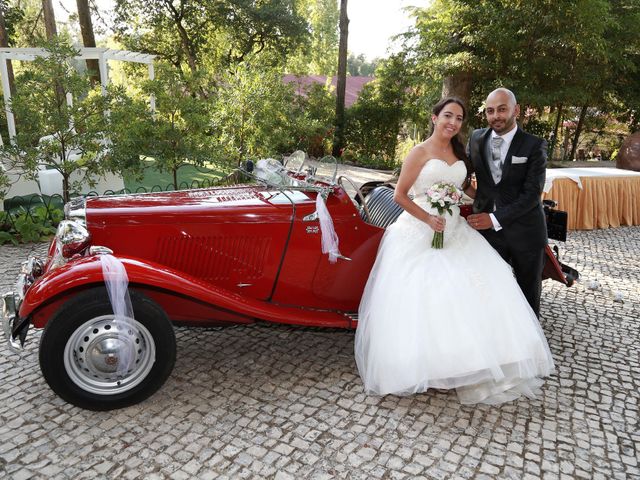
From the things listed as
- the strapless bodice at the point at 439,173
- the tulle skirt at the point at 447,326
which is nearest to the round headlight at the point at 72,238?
the tulle skirt at the point at 447,326

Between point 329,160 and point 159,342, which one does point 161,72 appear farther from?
point 159,342

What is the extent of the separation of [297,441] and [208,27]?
19.7 metres

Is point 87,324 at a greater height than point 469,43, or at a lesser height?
lesser

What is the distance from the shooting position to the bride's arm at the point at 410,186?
3.39 metres

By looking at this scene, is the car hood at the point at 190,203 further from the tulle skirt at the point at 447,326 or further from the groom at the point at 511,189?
the groom at the point at 511,189

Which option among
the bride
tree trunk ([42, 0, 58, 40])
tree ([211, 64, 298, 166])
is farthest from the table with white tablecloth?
tree trunk ([42, 0, 58, 40])

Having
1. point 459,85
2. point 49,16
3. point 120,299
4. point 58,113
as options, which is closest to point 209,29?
point 49,16

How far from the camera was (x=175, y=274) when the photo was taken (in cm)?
301

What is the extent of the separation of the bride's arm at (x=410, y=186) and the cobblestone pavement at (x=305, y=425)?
1.18 metres

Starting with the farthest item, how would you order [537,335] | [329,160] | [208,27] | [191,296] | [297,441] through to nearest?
[208,27] → [329,160] → [537,335] → [191,296] → [297,441]

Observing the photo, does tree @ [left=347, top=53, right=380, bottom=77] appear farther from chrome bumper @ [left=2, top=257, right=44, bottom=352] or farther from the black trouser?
chrome bumper @ [left=2, top=257, right=44, bottom=352]

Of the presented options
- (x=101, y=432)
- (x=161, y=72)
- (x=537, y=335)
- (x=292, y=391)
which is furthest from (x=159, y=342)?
(x=161, y=72)

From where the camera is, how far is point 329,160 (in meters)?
3.72

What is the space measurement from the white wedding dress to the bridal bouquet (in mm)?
72
